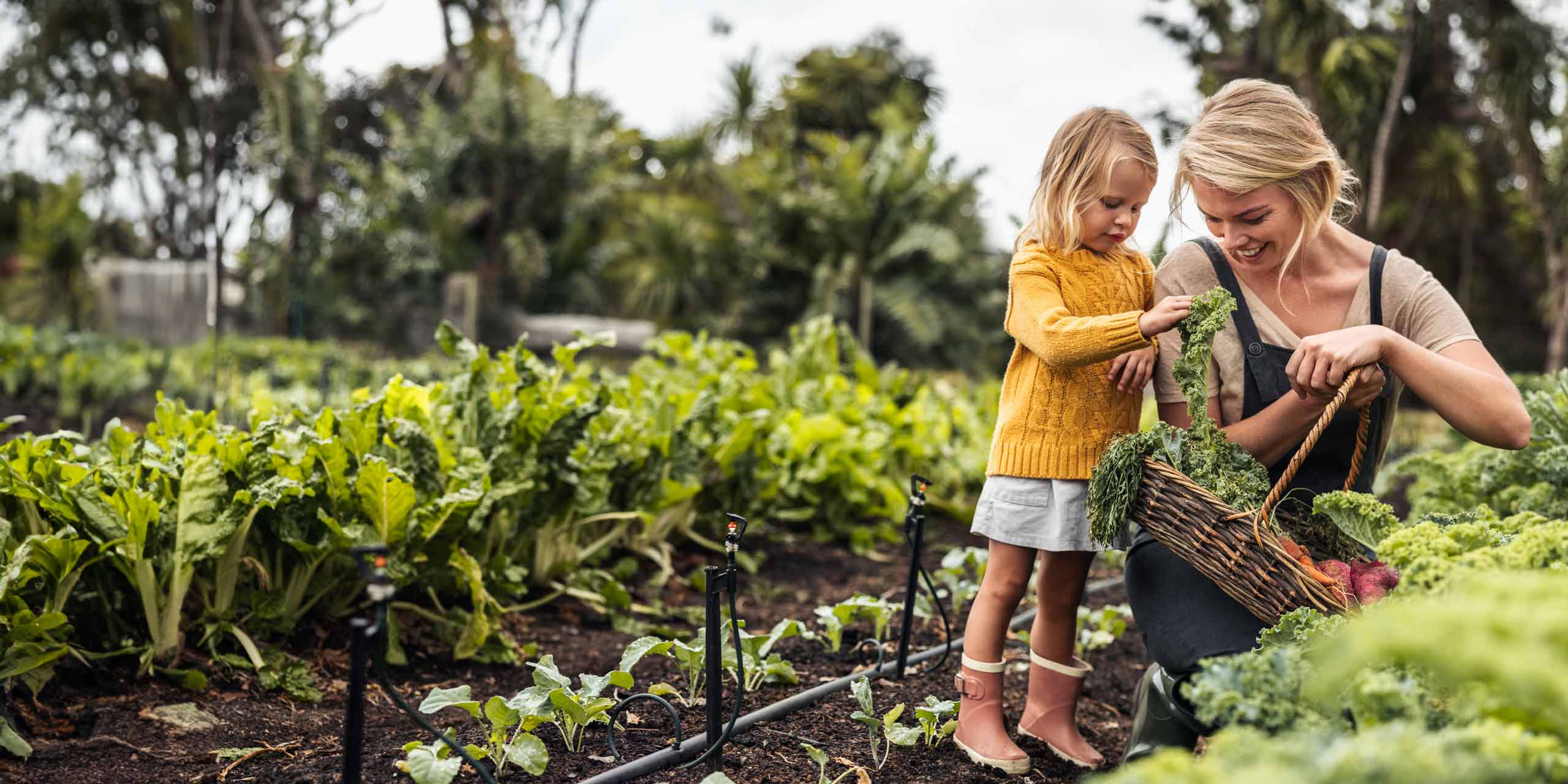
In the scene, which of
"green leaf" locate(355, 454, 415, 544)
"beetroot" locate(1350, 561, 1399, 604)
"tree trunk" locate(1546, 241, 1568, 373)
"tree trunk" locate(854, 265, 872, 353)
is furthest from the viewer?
"tree trunk" locate(1546, 241, 1568, 373)

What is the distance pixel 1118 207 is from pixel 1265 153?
273 mm

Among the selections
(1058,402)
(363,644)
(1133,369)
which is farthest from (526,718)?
(1133,369)

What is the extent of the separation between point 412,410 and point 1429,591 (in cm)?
241

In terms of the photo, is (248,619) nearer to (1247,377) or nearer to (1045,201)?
(1045,201)

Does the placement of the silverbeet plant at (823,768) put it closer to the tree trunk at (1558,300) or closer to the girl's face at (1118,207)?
the girl's face at (1118,207)

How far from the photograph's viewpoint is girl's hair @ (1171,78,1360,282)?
1.88m

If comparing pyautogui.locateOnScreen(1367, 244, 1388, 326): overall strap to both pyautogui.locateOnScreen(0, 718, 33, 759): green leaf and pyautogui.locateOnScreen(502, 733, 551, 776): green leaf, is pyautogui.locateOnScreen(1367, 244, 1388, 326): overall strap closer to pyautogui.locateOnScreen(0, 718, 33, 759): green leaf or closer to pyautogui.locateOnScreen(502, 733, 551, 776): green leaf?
pyautogui.locateOnScreen(502, 733, 551, 776): green leaf

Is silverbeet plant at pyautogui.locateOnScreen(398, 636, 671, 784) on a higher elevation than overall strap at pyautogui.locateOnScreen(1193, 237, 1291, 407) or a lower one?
lower

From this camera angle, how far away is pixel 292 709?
233cm

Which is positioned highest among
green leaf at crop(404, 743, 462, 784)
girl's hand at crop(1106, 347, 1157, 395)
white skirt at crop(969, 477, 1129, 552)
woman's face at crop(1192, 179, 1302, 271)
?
woman's face at crop(1192, 179, 1302, 271)

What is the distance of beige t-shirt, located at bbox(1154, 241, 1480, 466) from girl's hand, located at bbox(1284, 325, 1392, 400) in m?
0.28

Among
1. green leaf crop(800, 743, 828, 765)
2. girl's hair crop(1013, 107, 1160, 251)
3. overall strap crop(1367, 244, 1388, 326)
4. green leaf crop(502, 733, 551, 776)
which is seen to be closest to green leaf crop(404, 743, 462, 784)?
green leaf crop(502, 733, 551, 776)

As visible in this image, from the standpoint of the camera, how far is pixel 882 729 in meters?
2.19

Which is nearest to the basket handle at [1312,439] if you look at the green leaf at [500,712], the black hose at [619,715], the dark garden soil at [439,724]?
the dark garden soil at [439,724]
